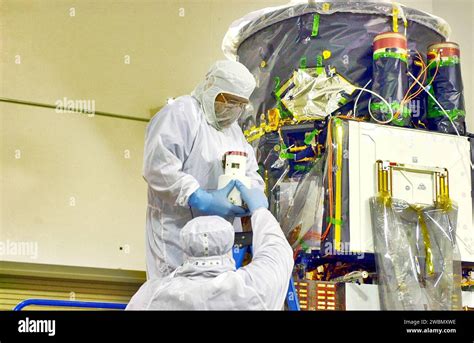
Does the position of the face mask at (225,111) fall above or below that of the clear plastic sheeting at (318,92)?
below

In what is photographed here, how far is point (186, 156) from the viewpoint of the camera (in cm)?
311

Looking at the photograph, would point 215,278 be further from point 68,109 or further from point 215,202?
point 68,109

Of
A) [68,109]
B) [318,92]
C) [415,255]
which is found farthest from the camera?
[68,109]

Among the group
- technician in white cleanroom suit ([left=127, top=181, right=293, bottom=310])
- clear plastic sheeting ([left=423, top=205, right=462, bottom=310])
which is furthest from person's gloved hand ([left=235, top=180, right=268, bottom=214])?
clear plastic sheeting ([left=423, top=205, right=462, bottom=310])

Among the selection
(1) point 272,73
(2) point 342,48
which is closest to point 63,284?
A: (1) point 272,73

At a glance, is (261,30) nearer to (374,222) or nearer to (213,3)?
(213,3)

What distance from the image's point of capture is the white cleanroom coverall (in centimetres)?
271

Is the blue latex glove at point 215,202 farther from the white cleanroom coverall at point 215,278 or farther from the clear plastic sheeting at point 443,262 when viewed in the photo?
the clear plastic sheeting at point 443,262

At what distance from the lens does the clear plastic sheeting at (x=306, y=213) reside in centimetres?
357

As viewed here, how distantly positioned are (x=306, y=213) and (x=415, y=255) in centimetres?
54

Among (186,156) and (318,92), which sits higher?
(318,92)

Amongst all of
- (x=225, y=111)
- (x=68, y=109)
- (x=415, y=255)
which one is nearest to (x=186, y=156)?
(x=225, y=111)

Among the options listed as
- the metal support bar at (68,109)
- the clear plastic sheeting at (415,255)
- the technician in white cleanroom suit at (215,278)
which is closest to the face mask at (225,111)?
the technician in white cleanroom suit at (215,278)
